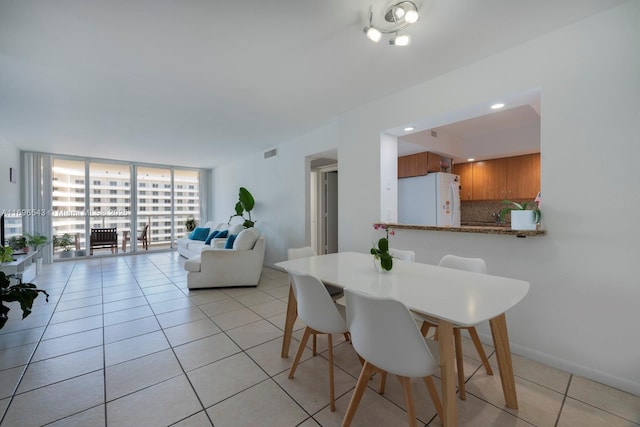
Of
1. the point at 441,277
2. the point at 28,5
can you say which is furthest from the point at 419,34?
the point at 28,5

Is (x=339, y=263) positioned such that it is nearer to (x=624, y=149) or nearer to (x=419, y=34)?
(x=419, y=34)

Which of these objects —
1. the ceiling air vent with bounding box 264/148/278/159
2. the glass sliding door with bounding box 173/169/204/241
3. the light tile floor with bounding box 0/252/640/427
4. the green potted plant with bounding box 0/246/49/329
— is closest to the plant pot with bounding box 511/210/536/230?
the light tile floor with bounding box 0/252/640/427

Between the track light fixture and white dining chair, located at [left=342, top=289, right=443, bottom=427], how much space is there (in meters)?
1.77

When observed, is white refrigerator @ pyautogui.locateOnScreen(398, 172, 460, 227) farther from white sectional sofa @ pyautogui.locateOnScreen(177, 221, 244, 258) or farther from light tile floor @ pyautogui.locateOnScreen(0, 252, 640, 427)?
white sectional sofa @ pyautogui.locateOnScreen(177, 221, 244, 258)

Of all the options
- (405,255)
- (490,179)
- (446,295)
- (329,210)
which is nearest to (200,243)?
(329,210)

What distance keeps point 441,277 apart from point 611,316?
1.25m

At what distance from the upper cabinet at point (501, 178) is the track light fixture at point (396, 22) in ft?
12.5

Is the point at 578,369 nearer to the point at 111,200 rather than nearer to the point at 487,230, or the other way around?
the point at 487,230

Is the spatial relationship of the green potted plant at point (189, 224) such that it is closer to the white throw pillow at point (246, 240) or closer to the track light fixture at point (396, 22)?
the white throw pillow at point (246, 240)

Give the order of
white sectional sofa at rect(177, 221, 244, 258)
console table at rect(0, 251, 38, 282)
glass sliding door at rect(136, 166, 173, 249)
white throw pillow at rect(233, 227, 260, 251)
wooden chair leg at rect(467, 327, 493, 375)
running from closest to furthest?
1. wooden chair leg at rect(467, 327, 493, 375)
2. console table at rect(0, 251, 38, 282)
3. white throw pillow at rect(233, 227, 260, 251)
4. white sectional sofa at rect(177, 221, 244, 258)
5. glass sliding door at rect(136, 166, 173, 249)

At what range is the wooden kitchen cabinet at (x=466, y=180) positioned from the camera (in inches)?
203

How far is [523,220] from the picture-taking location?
6.97 feet

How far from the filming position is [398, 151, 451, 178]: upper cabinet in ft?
14.3

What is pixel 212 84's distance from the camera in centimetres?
278
